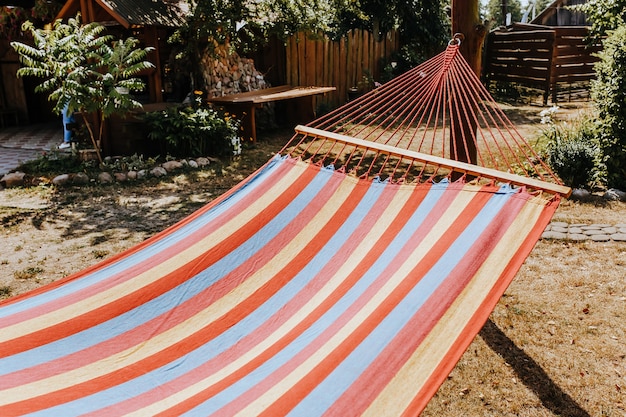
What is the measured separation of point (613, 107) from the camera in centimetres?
517

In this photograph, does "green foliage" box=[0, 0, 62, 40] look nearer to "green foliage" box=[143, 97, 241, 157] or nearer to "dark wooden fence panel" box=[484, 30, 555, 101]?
"green foliage" box=[143, 97, 241, 157]

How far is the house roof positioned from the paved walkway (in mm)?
1927

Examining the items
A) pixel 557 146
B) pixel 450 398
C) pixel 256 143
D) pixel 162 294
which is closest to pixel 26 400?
pixel 162 294

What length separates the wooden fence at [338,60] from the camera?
30.9 feet

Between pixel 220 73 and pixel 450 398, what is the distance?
6896 millimetres

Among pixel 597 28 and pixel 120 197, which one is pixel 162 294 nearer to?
pixel 120 197

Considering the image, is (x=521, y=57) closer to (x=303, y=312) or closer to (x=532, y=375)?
(x=532, y=375)

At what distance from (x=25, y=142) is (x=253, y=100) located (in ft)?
13.0

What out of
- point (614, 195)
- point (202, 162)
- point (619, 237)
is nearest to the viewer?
point (619, 237)

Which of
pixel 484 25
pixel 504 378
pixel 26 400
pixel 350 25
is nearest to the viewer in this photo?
pixel 26 400

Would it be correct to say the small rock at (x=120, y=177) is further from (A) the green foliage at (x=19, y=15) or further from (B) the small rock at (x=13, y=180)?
(A) the green foliage at (x=19, y=15)

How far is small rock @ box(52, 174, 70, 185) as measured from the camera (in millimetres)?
6035

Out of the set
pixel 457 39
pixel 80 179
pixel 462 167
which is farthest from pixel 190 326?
pixel 80 179

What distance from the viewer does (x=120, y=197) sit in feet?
18.6
